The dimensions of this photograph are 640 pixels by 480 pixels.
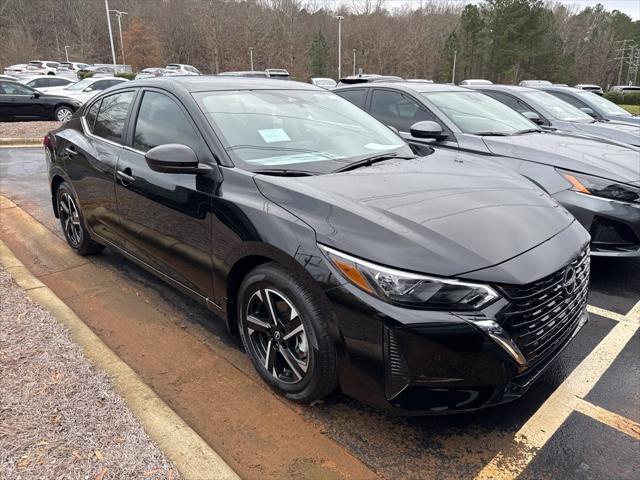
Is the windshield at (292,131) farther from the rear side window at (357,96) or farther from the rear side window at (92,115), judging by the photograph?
the rear side window at (357,96)

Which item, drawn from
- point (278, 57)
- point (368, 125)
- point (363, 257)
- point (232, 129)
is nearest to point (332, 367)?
point (363, 257)

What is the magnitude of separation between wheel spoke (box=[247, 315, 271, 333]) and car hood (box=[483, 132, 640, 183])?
3.26 m

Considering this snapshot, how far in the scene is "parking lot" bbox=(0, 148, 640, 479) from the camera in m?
2.16

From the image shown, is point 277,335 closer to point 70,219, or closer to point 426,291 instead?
point 426,291

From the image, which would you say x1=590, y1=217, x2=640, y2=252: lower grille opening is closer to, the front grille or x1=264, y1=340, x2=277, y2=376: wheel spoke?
the front grille

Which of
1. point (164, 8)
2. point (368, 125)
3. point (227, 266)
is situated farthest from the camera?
point (164, 8)

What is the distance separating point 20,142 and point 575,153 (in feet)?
39.5

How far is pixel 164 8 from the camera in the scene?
269 feet

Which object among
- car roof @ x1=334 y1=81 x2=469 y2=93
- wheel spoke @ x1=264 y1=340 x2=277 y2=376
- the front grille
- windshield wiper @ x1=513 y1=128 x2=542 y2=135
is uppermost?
car roof @ x1=334 y1=81 x2=469 y2=93

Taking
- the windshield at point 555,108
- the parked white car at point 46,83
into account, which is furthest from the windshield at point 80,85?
the windshield at point 555,108

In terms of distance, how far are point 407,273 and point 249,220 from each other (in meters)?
0.91

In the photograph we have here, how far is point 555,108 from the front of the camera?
7.86 metres

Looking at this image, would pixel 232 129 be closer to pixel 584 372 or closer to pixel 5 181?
pixel 584 372

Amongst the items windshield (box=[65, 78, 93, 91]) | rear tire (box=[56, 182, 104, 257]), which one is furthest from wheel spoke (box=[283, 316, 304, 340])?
windshield (box=[65, 78, 93, 91])
